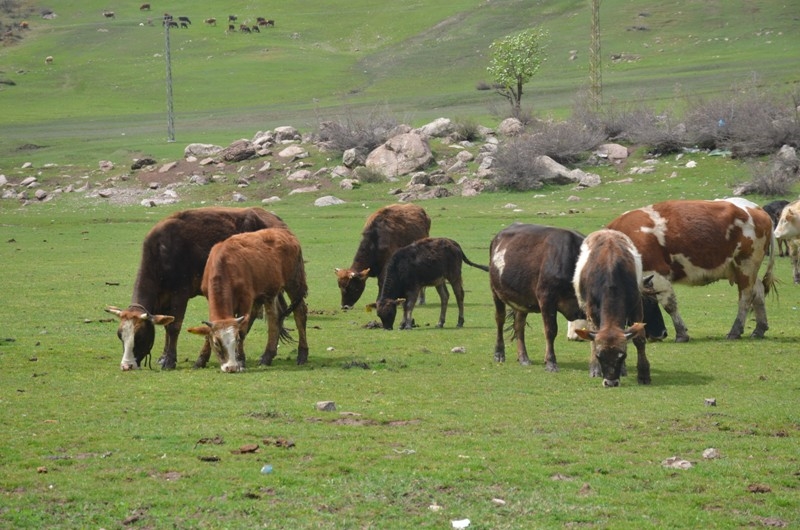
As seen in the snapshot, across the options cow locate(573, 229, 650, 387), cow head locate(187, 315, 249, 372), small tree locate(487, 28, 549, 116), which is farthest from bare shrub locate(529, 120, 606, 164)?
cow head locate(187, 315, 249, 372)

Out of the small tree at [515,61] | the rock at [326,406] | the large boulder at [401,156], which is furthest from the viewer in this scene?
the small tree at [515,61]

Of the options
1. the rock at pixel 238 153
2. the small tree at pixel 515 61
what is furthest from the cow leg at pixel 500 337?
the small tree at pixel 515 61

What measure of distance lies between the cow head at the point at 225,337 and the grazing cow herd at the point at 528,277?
0.01 meters

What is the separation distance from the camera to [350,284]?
2408 centimetres

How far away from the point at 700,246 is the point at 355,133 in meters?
40.0

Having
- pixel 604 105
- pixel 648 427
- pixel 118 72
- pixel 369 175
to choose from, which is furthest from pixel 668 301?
pixel 118 72

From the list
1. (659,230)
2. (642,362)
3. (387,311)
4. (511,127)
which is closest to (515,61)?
(511,127)

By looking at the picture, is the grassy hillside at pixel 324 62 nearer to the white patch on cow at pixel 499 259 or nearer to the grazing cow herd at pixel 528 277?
the grazing cow herd at pixel 528 277

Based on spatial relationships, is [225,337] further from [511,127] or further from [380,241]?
[511,127]

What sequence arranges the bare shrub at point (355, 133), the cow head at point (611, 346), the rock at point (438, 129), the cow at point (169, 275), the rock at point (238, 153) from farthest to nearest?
the rock at point (438, 129) → the bare shrub at point (355, 133) → the rock at point (238, 153) → the cow at point (169, 275) → the cow head at point (611, 346)

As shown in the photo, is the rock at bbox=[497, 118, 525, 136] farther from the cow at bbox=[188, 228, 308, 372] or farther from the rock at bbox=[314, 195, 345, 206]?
the cow at bbox=[188, 228, 308, 372]

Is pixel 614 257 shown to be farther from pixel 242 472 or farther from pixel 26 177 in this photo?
pixel 26 177

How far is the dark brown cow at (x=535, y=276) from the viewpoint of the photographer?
1573 cm

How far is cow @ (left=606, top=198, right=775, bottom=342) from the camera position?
60.9 feet
